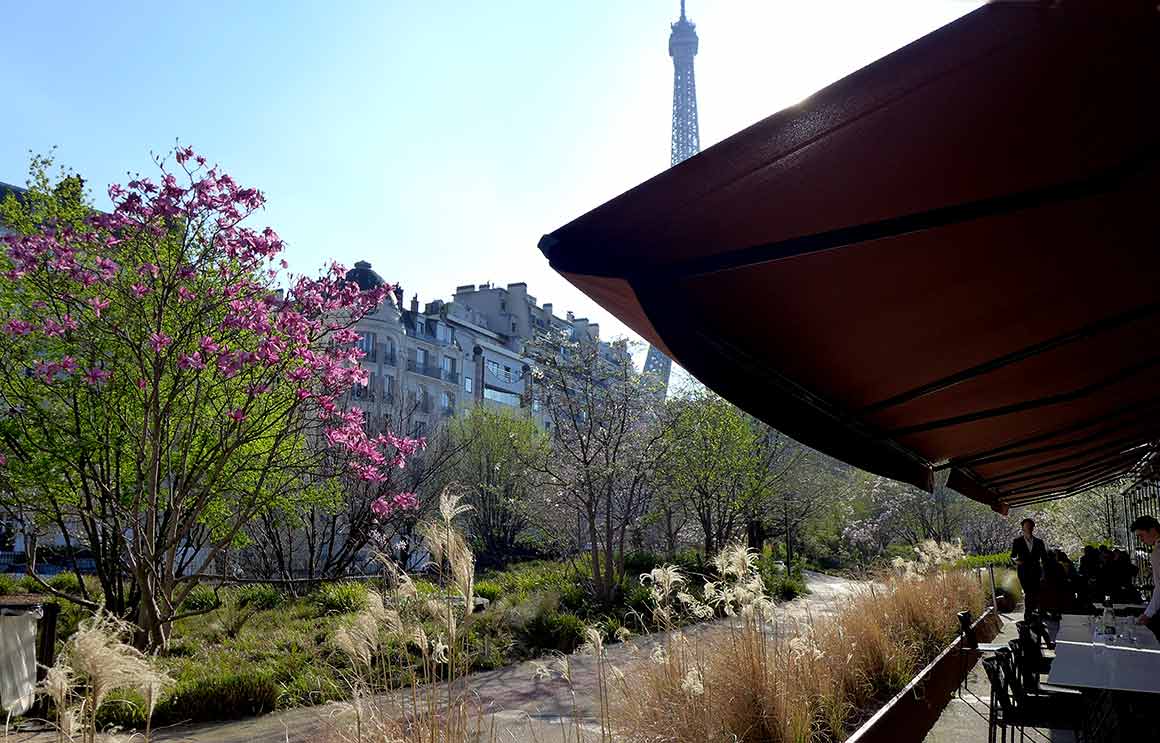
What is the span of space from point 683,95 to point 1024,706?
93.1 meters

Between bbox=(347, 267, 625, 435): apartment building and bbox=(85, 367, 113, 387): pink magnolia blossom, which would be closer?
bbox=(85, 367, 113, 387): pink magnolia blossom

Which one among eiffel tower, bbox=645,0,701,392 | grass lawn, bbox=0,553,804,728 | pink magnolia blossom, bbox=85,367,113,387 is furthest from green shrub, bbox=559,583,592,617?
eiffel tower, bbox=645,0,701,392

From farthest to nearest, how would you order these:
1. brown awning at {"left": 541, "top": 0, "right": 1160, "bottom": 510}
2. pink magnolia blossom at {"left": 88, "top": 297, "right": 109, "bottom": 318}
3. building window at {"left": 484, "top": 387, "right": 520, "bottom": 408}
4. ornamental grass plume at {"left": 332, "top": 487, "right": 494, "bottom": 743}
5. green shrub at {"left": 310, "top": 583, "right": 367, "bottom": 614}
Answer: building window at {"left": 484, "top": 387, "right": 520, "bottom": 408}, green shrub at {"left": 310, "top": 583, "right": 367, "bottom": 614}, pink magnolia blossom at {"left": 88, "top": 297, "right": 109, "bottom": 318}, ornamental grass plume at {"left": 332, "top": 487, "right": 494, "bottom": 743}, brown awning at {"left": 541, "top": 0, "right": 1160, "bottom": 510}

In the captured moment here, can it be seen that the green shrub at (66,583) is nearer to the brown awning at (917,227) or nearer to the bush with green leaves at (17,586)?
the bush with green leaves at (17,586)

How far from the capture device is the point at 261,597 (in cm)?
1336

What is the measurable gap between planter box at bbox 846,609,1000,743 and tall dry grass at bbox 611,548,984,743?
0.20 metres

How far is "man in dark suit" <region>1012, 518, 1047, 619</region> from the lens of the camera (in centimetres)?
952

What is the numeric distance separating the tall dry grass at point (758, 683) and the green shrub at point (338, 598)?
7819 mm

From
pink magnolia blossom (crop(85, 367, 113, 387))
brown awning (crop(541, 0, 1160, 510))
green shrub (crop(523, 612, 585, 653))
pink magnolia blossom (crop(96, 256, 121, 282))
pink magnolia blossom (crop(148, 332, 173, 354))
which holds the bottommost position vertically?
green shrub (crop(523, 612, 585, 653))

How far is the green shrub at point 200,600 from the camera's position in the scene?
12.0 metres

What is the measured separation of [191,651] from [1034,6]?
1016 centimetres

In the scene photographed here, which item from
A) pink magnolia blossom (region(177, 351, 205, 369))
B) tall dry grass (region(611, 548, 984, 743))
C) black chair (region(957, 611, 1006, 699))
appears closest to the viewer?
tall dry grass (region(611, 548, 984, 743))

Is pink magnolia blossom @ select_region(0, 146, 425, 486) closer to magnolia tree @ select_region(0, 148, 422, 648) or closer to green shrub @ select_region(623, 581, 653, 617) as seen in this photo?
magnolia tree @ select_region(0, 148, 422, 648)

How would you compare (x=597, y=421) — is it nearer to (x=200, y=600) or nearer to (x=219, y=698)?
(x=200, y=600)
